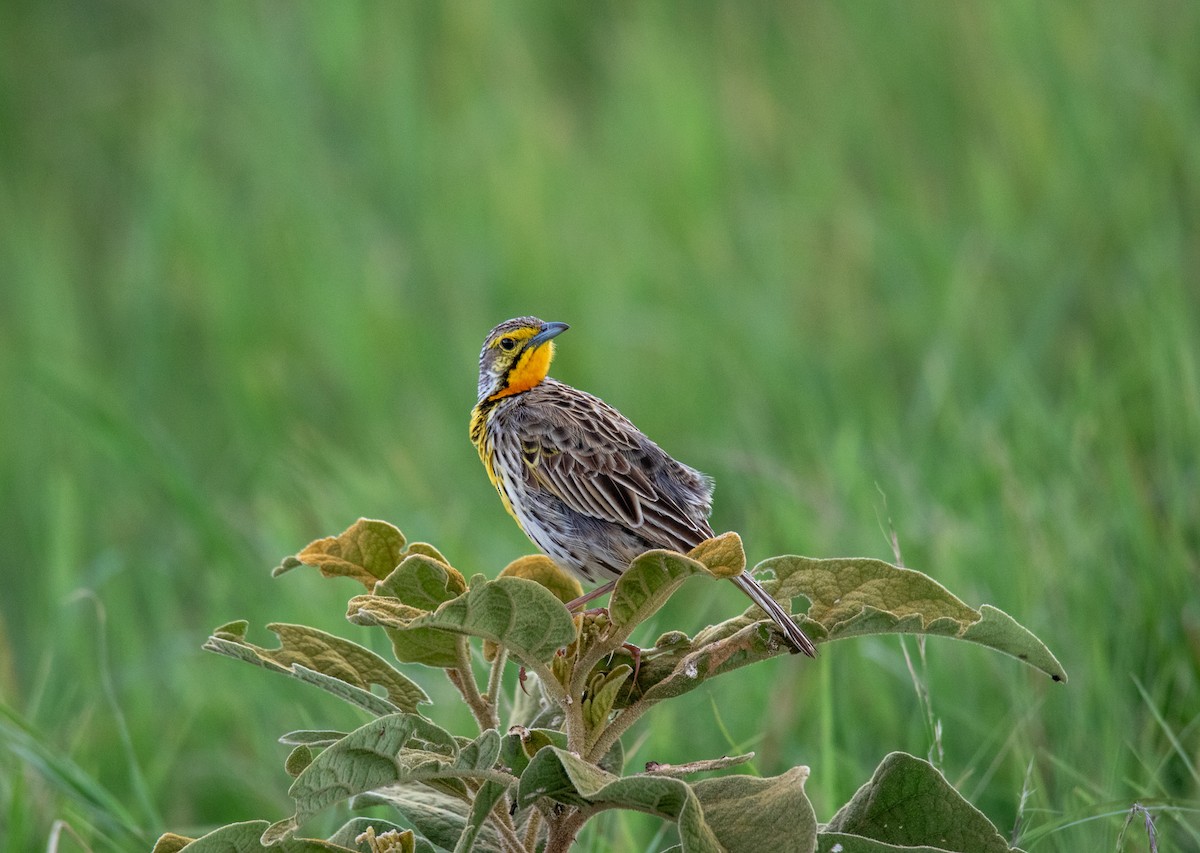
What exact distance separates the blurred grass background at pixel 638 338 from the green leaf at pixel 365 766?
142 centimetres

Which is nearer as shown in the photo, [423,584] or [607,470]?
[423,584]

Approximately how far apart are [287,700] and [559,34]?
19.9 ft

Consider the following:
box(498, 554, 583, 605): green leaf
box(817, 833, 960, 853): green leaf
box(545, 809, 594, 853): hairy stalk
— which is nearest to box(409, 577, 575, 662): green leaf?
box(545, 809, 594, 853): hairy stalk

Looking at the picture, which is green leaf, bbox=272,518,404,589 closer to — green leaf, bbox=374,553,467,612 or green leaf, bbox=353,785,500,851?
green leaf, bbox=374,553,467,612

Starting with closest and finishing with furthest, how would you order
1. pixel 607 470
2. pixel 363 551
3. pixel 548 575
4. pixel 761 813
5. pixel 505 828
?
pixel 761 813 → pixel 505 828 → pixel 363 551 → pixel 548 575 → pixel 607 470

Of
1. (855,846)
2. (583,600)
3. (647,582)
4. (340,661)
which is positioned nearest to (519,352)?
(583,600)

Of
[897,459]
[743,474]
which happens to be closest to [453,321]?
[743,474]

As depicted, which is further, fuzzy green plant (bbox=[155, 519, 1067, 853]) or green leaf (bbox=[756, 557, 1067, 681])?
green leaf (bbox=[756, 557, 1067, 681])

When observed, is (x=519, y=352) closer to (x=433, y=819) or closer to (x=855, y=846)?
(x=433, y=819)

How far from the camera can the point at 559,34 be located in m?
9.95

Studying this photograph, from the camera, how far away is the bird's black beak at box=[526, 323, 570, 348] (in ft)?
12.7

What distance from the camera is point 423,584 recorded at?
2.08 m

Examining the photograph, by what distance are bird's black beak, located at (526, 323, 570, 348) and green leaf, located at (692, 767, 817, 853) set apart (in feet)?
6.41

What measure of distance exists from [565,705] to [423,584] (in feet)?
0.81
